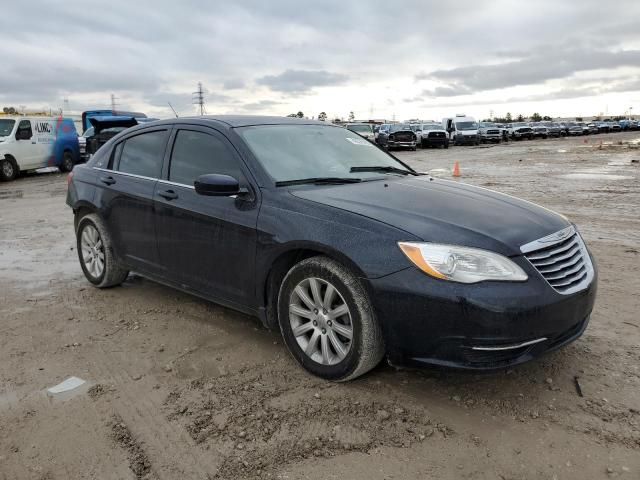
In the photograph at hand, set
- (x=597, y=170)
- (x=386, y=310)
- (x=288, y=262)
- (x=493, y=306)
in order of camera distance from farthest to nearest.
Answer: (x=597, y=170), (x=288, y=262), (x=386, y=310), (x=493, y=306)

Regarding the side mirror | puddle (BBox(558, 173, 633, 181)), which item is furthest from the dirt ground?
puddle (BBox(558, 173, 633, 181))

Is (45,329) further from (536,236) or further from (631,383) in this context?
→ (631,383)

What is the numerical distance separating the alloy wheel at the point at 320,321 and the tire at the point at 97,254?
2.37 metres

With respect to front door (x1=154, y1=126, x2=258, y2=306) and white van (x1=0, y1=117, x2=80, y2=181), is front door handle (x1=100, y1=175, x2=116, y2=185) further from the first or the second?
white van (x1=0, y1=117, x2=80, y2=181)

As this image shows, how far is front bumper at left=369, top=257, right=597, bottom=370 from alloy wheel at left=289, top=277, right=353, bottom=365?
29cm

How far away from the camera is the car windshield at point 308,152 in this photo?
397 cm

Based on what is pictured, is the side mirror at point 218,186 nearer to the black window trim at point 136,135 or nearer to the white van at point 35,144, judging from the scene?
the black window trim at point 136,135

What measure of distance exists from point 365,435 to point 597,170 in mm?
17612

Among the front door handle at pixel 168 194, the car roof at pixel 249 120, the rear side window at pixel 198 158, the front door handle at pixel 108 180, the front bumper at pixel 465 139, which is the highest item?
the car roof at pixel 249 120

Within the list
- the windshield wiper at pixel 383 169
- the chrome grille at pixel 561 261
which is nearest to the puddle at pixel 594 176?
the windshield wiper at pixel 383 169

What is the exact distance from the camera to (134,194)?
15.6 feet

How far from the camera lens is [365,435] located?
2.88 metres

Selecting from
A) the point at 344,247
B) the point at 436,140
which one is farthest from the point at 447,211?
the point at 436,140

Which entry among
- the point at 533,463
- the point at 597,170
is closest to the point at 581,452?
the point at 533,463
